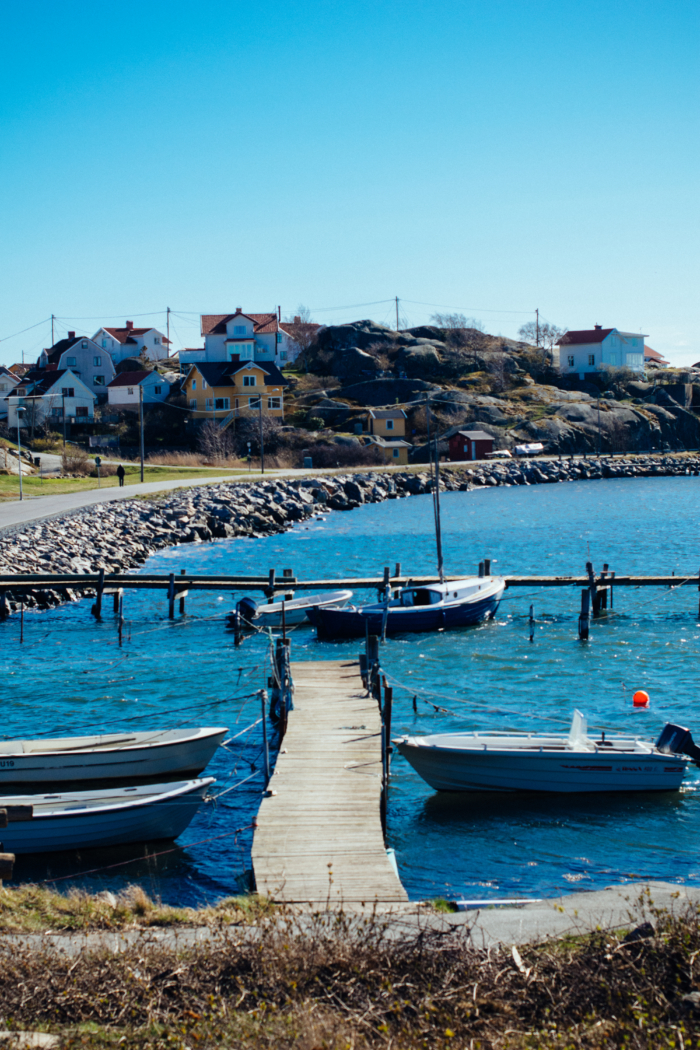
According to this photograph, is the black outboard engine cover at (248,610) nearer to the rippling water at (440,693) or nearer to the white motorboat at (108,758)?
the rippling water at (440,693)

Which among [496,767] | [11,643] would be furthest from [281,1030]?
[11,643]

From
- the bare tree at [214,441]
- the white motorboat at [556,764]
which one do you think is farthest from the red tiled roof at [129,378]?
the white motorboat at [556,764]

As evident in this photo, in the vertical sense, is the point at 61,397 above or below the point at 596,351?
below

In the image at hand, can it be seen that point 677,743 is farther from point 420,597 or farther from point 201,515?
point 201,515

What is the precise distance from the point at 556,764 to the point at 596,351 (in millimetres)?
135979

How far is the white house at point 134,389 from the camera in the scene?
11631cm

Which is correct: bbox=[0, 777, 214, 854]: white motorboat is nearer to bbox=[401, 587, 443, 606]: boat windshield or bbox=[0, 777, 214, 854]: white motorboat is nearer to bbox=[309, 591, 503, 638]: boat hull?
bbox=[309, 591, 503, 638]: boat hull

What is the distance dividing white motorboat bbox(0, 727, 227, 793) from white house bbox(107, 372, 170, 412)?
102998mm

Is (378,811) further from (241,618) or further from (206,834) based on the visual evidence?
(241,618)

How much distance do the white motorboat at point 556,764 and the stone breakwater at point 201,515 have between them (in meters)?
24.4

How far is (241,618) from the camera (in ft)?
103

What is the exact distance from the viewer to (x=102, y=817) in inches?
568

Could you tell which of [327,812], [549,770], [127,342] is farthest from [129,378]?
[327,812]

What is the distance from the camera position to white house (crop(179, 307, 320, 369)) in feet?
409
